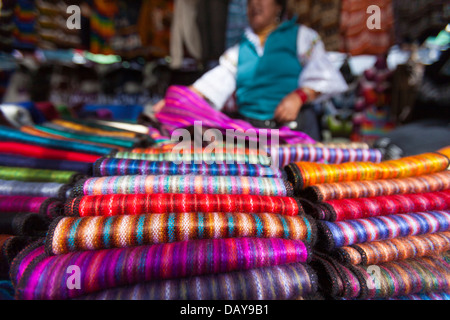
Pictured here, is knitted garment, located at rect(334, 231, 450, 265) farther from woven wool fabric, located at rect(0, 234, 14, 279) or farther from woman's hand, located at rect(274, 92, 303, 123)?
woven wool fabric, located at rect(0, 234, 14, 279)

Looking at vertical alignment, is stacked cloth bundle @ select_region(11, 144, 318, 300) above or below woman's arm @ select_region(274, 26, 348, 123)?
below

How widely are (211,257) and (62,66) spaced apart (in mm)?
3291

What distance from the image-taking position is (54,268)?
1.42 ft

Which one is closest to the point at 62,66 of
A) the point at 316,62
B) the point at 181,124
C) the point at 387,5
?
the point at 181,124

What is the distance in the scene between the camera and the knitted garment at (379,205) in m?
0.59

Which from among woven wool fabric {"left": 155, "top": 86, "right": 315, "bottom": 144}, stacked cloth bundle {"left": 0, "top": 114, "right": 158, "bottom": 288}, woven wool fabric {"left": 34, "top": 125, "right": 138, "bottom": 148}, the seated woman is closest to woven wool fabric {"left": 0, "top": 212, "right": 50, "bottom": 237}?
stacked cloth bundle {"left": 0, "top": 114, "right": 158, "bottom": 288}

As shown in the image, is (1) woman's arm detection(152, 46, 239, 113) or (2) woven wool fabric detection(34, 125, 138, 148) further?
(1) woman's arm detection(152, 46, 239, 113)

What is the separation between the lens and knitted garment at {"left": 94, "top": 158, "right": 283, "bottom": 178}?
69cm

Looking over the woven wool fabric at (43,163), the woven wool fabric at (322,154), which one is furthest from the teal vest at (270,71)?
the woven wool fabric at (43,163)

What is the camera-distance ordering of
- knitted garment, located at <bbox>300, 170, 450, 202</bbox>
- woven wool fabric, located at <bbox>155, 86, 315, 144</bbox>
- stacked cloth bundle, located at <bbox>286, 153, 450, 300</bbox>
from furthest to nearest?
woven wool fabric, located at <bbox>155, 86, 315, 144</bbox>, knitted garment, located at <bbox>300, 170, 450, 202</bbox>, stacked cloth bundle, located at <bbox>286, 153, 450, 300</bbox>

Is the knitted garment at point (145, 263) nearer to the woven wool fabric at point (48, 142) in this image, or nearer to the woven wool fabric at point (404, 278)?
the woven wool fabric at point (404, 278)

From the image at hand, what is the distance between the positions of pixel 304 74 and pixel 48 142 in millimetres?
1193

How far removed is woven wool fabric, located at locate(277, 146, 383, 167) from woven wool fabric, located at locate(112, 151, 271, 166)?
90 mm

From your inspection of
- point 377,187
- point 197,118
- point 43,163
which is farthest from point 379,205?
point 43,163
